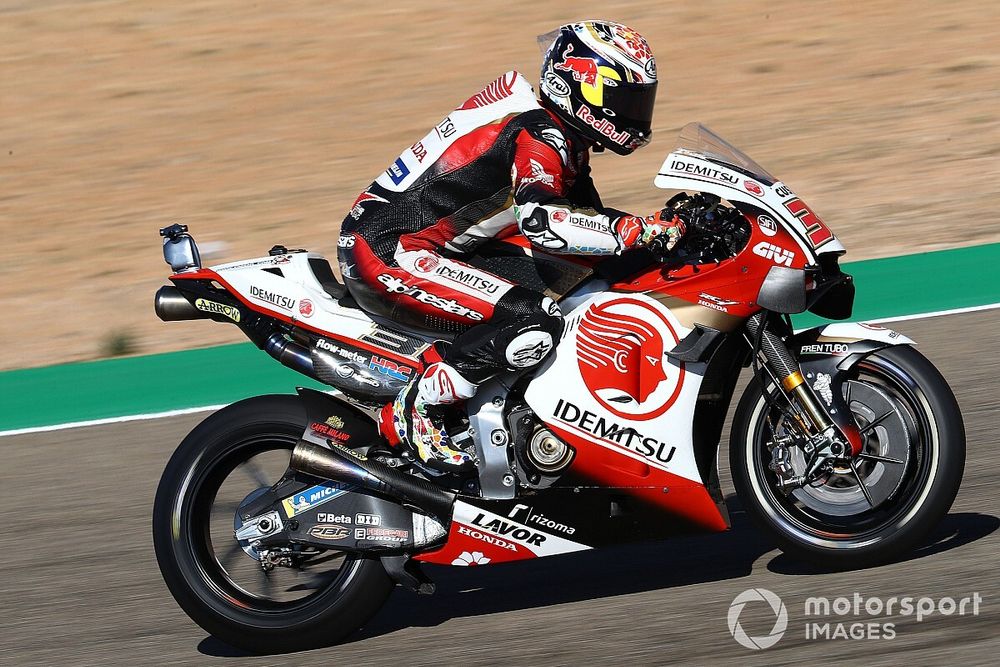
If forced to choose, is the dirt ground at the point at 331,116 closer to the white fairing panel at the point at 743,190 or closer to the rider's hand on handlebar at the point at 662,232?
the white fairing panel at the point at 743,190

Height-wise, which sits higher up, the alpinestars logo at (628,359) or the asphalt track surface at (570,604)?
the alpinestars logo at (628,359)

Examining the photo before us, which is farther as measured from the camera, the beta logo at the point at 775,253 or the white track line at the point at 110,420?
the white track line at the point at 110,420

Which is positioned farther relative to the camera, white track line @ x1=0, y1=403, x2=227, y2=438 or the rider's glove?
white track line @ x1=0, y1=403, x2=227, y2=438

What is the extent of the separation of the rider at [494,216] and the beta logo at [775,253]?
287 mm

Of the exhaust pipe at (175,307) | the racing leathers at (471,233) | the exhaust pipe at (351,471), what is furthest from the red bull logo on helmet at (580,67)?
the exhaust pipe at (175,307)

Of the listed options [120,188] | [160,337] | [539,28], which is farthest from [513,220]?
[539,28]

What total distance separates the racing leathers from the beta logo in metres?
0.28

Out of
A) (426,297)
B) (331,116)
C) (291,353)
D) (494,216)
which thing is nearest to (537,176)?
(494,216)

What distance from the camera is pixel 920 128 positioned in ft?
40.6

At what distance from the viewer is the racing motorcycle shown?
450 centimetres

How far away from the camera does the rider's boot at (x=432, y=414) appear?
4.58m

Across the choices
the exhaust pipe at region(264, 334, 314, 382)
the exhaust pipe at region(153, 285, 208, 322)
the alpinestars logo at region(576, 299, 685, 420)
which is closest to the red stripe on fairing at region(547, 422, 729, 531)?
the alpinestars logo at region(576, 299, 685, 420)

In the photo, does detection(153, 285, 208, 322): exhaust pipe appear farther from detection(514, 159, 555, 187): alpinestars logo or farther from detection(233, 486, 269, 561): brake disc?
detection(514, 159, 555, 187): alpinestars logo

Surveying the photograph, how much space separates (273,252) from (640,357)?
1582 mm
